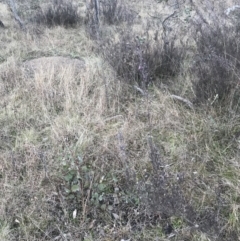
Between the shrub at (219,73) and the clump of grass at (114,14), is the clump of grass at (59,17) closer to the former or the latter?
the clump of grass at (114,14)

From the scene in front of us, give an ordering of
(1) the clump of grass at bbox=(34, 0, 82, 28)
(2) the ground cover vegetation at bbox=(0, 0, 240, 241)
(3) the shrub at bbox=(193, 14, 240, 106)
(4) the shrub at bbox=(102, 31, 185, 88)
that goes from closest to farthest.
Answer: (2) the ground cover vegetation at bbox=(0, 0, 240, 241) < (3) the shrub at bbox=(193, 14, 240, 106) < (4) the shrub at bbox=(102, 31, 185, 88) < (1) the clump of grass at bbox=(34, 0, 82, 28)

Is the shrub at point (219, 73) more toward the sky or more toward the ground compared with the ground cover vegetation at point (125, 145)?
more toward the sky

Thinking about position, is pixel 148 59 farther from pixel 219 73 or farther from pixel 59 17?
pixel 59 17

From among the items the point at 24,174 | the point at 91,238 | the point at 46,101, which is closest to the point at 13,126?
the point at 46,101

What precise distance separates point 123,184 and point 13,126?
1375 millimetres

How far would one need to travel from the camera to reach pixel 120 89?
3.45 m

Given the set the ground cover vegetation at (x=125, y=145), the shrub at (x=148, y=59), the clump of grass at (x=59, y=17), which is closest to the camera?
the ground cover vegetation at (x=125, y=145)

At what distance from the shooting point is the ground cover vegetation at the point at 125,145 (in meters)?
2.09

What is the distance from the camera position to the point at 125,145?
2504mm

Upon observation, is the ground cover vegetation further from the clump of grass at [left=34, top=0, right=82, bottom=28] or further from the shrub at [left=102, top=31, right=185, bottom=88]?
the clump of grass at [left=34, top=0, right=82, bottom=28]

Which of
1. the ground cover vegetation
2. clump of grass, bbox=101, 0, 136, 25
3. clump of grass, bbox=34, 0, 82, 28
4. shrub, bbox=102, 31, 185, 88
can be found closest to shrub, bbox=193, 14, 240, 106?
the ground cover vegetation

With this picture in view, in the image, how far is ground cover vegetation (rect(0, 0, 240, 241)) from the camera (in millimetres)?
2090

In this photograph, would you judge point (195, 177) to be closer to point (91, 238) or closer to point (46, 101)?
point (91, 238)

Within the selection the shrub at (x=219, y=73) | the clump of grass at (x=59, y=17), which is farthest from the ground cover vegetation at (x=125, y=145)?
the clump of grass at (x=59, y=17)
